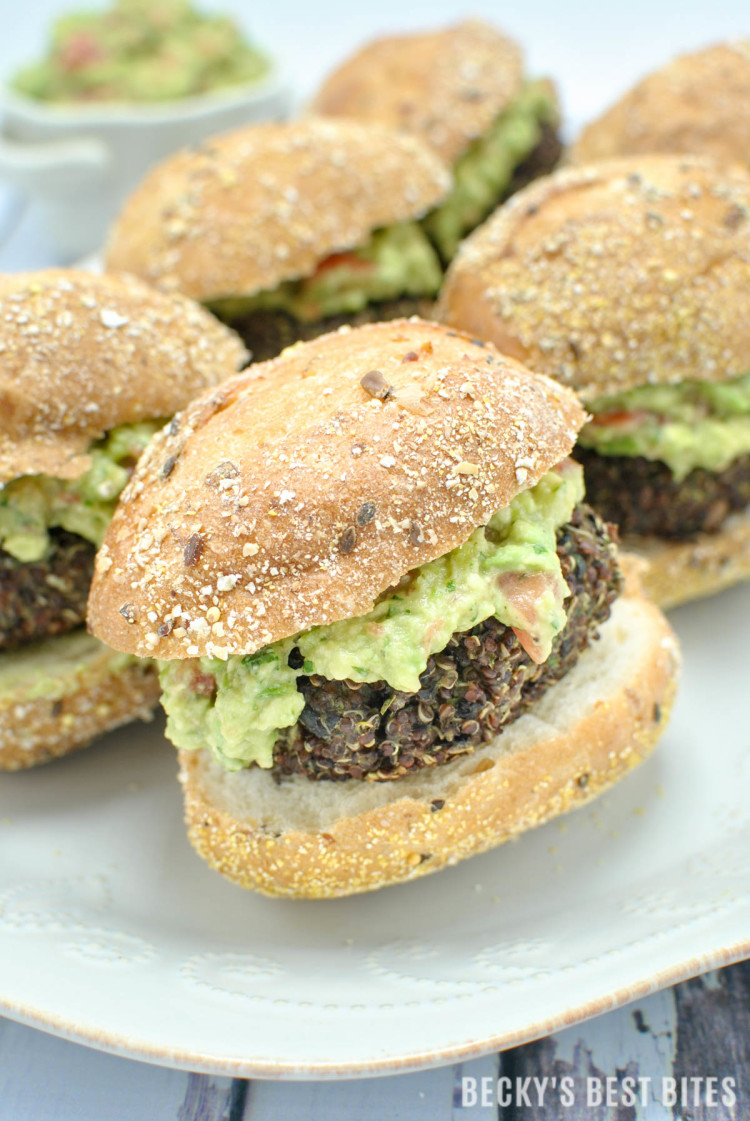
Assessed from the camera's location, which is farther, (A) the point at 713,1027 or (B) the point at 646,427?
(B) the point at 646,427

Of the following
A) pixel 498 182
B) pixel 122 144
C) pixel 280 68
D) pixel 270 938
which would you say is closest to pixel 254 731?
pixel 270 938

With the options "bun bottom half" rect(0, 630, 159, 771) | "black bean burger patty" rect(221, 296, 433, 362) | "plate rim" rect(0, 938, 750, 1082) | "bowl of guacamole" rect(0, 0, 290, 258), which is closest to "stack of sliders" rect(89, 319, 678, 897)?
"bun bottom half" rect(0, 630, 159, 771)

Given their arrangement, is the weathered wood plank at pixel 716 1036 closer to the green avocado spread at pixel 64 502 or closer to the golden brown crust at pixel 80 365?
the green avocado spread at pixel 64 502

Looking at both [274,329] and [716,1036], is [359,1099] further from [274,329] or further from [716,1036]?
[274,329]

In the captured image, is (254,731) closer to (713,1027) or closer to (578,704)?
(578,704)

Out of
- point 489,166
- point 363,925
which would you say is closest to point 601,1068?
point 363,925

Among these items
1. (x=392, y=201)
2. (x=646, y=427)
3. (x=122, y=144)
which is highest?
(x=122, y=144)

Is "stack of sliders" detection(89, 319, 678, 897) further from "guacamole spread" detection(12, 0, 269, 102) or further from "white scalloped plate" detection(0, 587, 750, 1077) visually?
"guacamole spread" detection(12, 0, 269, 102)
